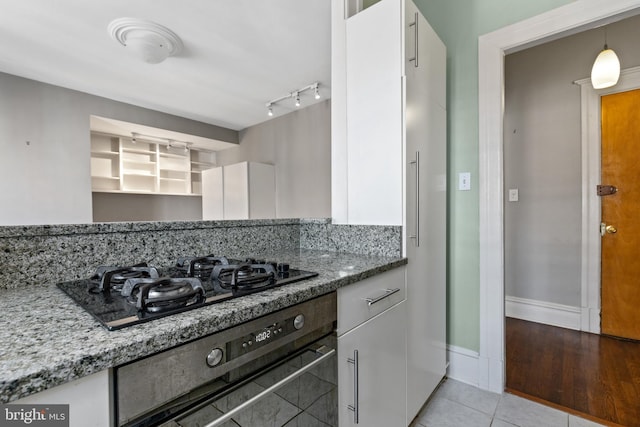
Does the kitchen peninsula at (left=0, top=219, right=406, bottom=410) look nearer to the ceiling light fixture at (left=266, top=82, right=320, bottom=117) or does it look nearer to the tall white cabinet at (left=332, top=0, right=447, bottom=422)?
the tall white cabinet at (left=332, top=0, right=447, bottom=422)

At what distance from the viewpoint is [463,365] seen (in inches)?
69.9

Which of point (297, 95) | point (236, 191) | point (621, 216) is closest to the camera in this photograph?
point (621, 216)

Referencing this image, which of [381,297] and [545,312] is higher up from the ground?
[381,297]

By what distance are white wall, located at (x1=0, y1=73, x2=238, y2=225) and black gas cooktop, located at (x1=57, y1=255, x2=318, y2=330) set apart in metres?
3.26

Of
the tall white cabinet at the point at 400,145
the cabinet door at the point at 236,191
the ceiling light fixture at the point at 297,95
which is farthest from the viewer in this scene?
the cabinet door at the point at 236,191

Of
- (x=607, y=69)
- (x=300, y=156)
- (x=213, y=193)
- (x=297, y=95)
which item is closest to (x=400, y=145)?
(x=607, y=69)

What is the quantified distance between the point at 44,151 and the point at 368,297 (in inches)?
156

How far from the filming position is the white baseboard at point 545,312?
2.47 m

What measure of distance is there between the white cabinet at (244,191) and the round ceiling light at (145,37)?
5.97 feet

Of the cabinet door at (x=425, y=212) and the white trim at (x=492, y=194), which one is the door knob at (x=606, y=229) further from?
the cabinet door at (x=425, y=212)

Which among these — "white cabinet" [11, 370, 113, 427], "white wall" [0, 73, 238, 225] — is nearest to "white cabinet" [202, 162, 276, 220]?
"white wall" [0, 73, 238, 225]

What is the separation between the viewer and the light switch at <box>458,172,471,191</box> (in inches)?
70.0

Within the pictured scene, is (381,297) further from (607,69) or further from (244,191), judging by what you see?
(244,191)

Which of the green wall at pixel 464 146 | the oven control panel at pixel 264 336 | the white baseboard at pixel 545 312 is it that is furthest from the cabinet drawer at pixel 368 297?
the white baseboard at pixel 545 312
